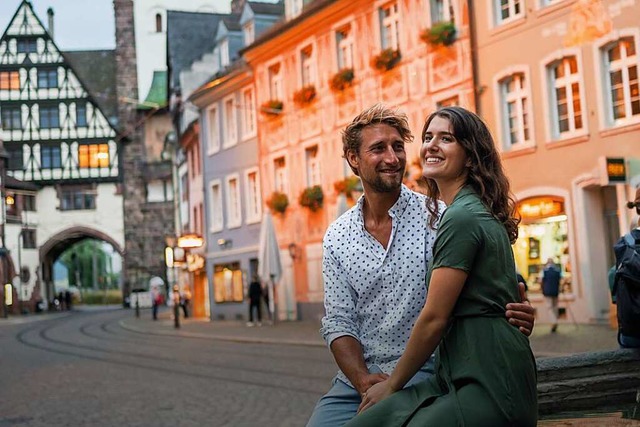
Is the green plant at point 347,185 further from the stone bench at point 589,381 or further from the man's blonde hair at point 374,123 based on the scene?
the man's blonde hair at point 374,123

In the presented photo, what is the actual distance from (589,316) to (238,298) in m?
18.9

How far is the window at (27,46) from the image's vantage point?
216ft

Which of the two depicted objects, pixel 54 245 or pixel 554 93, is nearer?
pixel 554 93

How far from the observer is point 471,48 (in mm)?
24844

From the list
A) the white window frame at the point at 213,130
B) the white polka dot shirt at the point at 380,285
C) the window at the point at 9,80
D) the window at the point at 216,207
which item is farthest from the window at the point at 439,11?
the window at the point at 9,80

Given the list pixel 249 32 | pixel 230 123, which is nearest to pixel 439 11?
pixel 249 32

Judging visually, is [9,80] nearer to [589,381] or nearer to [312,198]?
[312,198]

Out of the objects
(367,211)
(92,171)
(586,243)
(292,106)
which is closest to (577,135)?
(586,243)

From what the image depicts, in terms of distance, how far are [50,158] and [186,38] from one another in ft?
59.3

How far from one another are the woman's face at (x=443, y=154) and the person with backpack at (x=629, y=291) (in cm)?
246

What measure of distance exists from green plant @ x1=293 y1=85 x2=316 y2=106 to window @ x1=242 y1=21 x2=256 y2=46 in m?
5.61

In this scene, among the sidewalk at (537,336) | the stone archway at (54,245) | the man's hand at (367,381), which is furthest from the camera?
the stone archway at (54,245)

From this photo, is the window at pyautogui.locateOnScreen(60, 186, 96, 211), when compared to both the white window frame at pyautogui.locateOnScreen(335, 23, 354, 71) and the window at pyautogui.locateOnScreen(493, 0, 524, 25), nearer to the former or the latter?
the white window frame at pyautogui.locateOnScreen(335, 23, 354, 71)

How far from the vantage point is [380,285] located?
355 centimetres
